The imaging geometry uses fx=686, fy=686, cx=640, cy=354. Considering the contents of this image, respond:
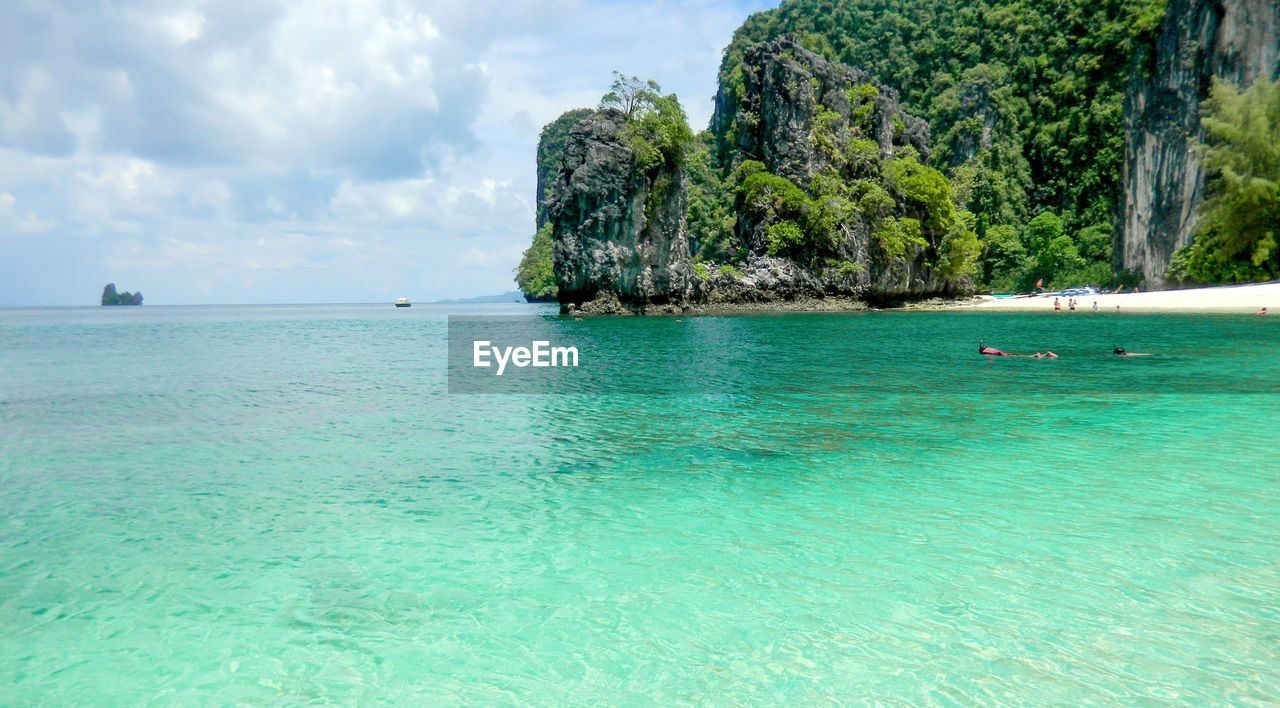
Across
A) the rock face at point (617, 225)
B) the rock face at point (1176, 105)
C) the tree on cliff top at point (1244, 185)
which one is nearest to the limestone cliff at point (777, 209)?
the rock face at point (617, 225)

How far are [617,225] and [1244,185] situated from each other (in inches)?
1666

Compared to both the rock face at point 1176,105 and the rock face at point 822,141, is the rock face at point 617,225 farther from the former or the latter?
the rock face at point 1176,105

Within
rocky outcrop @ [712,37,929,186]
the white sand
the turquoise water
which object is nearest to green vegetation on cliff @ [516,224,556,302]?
rocky outcrop @ [712,37,929,186]

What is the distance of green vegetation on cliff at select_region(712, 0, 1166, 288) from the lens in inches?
2790

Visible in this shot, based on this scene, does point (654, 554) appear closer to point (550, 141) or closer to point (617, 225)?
point (617, 225)

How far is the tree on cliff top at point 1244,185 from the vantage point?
45.2m

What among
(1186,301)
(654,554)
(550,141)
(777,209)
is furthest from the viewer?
(550,141)

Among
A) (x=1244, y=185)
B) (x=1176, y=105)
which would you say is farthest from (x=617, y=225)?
(x=1176, y=105)

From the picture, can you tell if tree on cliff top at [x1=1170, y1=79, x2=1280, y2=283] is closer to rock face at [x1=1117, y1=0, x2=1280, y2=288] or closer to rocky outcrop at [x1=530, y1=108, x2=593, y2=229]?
rock face at [x1=1117, y1=0, x2=1280, y2=288]

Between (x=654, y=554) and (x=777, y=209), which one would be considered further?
(x=777, y=209)

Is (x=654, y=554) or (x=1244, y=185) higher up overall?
(x=1244, y=185)

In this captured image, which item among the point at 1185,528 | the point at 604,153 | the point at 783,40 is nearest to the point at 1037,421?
the point at 1185,528

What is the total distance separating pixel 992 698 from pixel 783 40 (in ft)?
205

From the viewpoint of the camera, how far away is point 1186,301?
46.9 meters
